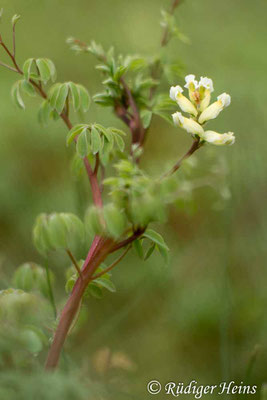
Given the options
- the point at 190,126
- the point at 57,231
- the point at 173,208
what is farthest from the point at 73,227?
the point at 173,208

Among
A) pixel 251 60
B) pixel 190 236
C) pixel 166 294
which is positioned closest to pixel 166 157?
pixel 190 236

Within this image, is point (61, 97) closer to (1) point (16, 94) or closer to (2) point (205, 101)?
(1) point (16, 94)

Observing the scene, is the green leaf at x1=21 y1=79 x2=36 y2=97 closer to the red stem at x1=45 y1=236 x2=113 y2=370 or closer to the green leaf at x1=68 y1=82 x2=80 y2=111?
the green leaf at x1=68 y1=82 x2=80 y2=111

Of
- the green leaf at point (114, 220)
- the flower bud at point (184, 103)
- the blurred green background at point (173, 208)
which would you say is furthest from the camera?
the blurred green background at point (173, 208)

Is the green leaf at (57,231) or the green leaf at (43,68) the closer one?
the green leaf at (57,231)

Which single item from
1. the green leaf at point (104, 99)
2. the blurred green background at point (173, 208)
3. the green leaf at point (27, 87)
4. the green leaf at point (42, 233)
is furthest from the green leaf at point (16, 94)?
the blurred green background at point (173, 208)

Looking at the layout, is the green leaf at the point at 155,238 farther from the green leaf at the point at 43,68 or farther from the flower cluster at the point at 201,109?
the green leaf at the point at 43,68
